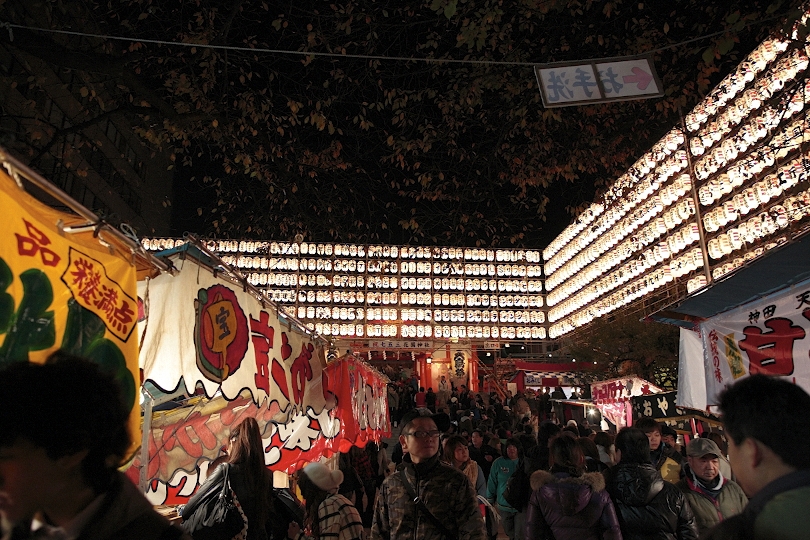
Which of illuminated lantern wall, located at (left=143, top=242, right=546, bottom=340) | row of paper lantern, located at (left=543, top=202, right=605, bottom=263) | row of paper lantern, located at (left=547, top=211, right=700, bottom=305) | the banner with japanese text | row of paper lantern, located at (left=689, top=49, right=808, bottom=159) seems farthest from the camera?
illuminated lantern wall, located at (left=143, top=242, right=546, bottom=340)

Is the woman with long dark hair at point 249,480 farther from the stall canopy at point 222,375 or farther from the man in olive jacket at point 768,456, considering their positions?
the man in olive jacket at point 768,456

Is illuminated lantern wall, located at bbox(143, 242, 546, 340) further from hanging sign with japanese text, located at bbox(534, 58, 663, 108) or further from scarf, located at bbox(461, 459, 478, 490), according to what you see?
hanging sign with japanese text, located at bbox(534, 58, 663, 108)

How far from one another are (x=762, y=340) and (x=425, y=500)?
3.74 m

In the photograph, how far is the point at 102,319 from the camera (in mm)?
2768

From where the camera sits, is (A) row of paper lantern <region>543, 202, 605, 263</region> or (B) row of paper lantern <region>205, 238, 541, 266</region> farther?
(B) row of paper lantern <region>205, 238, 541, 266</region>

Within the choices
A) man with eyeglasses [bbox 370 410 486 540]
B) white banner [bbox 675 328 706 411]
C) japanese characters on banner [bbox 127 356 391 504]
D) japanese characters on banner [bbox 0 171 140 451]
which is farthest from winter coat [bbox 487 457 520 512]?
japanese characters on banner [bbox 0 171 140 451]

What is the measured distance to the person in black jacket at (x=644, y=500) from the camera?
3.77m

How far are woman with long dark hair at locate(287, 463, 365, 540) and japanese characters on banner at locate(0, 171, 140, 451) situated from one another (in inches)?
66.6

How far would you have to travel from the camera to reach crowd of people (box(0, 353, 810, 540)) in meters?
1.49

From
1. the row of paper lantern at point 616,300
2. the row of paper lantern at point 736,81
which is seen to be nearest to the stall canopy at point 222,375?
the row of paper lantern at point 736,81

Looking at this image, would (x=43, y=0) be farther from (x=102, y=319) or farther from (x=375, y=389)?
(x=375, y=389)

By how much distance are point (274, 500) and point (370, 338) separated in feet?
108

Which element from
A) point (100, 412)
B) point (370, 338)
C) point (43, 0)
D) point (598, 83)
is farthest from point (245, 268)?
point (100, 412)

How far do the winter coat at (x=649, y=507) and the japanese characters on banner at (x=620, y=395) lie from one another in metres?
10.2
